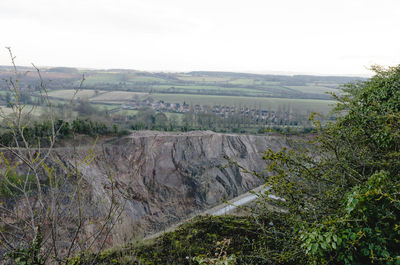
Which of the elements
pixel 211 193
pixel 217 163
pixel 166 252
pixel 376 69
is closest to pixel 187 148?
pixel 217 163

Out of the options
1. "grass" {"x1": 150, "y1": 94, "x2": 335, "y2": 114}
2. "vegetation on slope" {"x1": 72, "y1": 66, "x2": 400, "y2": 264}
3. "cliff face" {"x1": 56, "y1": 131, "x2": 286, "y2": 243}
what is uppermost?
"vegetation on slope" {"x1": 72, "y1": 66, "x2": 400, "y2": 264}

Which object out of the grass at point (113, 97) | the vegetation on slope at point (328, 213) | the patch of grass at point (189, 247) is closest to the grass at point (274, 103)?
the grass at point (113, 97)

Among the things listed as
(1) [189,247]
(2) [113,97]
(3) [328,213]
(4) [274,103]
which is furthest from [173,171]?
(4) [274,103]

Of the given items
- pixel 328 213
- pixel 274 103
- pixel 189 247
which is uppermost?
pixel 328 213

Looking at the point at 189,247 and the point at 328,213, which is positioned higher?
the point at 328,213

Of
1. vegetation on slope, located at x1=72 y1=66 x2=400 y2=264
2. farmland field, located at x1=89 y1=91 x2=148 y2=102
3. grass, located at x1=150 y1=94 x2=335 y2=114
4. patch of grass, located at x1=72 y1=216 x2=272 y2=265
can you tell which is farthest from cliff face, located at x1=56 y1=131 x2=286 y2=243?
farmland field, located at x1=89 y1=91 x2=148 y2=102

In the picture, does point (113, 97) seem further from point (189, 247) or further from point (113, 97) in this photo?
point (189, 247)

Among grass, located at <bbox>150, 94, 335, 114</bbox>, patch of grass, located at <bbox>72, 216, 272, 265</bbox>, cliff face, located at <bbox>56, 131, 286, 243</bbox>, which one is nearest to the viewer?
patch of grass, located at <bbox>72, 216, 272, 265</bbox>

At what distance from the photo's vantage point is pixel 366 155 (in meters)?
4.55

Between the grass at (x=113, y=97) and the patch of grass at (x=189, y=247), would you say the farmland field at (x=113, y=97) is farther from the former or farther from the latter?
the patch of grass at (x=189, y=247)

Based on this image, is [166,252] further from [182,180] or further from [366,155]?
[182,180]

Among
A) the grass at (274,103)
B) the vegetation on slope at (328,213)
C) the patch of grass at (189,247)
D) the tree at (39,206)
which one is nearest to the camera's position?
the tree at (39,206)

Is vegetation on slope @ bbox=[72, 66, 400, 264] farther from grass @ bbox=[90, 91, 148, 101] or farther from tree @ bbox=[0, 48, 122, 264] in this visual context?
grass @ bbox=[90, 91, 148, 101]

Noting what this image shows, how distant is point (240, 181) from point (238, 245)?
1545 centimetres
